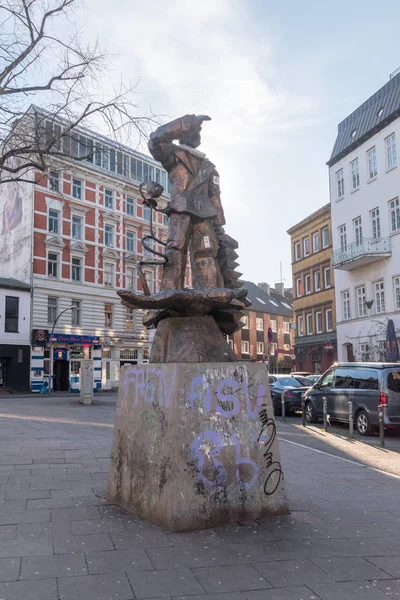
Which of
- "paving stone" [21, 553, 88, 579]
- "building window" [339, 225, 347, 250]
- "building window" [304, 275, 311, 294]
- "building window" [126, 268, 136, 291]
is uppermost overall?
"building window" [339, 225, 347, 250]

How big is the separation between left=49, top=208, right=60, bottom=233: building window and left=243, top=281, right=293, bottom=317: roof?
3206 cm

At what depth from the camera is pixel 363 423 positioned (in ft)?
45.5

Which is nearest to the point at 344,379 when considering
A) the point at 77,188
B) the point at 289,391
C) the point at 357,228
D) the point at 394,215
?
the point at 289,391

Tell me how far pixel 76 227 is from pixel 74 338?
930 cm

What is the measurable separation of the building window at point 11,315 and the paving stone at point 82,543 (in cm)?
3604

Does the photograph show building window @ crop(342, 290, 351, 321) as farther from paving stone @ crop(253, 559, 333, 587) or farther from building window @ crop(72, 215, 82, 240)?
paving stone @ crop(253, 559, 333, 587)

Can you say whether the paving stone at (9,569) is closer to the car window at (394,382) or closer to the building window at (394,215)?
the car window at (394,382)

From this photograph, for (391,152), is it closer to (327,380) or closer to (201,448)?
(327,380)

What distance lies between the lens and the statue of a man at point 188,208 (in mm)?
6211

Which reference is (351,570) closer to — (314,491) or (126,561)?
(126,561)

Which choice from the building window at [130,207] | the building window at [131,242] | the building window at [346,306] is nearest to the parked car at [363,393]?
the building window at [346,306]

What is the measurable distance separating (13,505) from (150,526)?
160 cm

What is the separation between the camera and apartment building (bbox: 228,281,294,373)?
67.9m

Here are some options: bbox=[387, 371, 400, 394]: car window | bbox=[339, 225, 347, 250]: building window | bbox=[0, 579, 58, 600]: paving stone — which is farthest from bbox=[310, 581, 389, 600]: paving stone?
bbox=[339, 225, 347, 250]: building window
